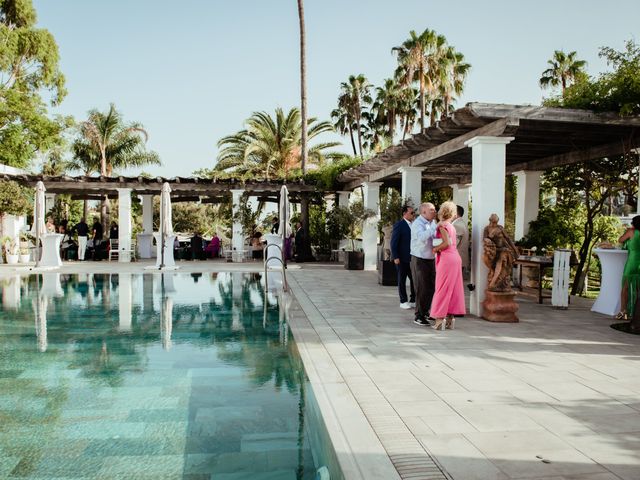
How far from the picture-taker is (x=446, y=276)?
6.74m

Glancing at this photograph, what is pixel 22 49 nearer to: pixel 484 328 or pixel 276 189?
pixel 276 189

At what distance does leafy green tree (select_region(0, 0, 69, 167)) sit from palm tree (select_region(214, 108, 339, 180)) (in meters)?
8.14

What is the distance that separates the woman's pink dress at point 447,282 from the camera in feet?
22.1

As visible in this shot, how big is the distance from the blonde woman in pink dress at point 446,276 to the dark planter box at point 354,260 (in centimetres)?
892

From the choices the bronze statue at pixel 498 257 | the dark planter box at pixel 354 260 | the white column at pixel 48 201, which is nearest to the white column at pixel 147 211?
the white column at pixel 48 201

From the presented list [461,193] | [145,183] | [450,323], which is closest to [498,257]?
[450,323]

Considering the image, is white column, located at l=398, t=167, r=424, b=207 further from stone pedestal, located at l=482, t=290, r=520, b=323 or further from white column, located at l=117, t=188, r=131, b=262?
white column, located at l=117, t=188, r=131, b=262

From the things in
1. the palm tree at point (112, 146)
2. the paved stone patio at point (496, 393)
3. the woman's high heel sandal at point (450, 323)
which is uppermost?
the palm tree at point (112, 146)

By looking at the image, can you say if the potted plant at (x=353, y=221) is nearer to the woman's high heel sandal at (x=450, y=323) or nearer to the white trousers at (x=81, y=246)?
the woman's high heel sandal at (x=450, y=323)

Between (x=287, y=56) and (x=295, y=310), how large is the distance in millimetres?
20047

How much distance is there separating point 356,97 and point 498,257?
2888 cm

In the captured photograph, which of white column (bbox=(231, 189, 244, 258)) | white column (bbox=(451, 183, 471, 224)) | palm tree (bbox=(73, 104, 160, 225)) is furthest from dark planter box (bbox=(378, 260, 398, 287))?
palm tree (bbox=(73, 104, 160, 225))

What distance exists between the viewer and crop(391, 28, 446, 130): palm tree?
85.1 feet

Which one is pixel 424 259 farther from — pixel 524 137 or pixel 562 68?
pixel 562 68
